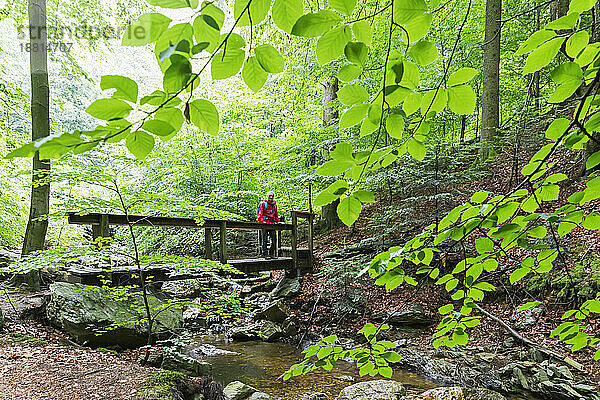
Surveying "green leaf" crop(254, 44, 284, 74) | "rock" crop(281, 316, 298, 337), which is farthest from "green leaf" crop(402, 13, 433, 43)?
"rock" crop(281, 316, 298, 337)

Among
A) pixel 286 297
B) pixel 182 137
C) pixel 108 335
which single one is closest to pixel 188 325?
pixel 286 297

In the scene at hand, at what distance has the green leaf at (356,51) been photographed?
0.66 meters

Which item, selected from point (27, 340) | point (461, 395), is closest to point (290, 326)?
point (461, 395)

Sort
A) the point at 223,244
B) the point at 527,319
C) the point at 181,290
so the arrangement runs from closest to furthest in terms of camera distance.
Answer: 1. the point at 527,319
2. the point at 223,244
3. the point at 181,290

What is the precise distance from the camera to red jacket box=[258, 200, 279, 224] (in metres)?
8.20

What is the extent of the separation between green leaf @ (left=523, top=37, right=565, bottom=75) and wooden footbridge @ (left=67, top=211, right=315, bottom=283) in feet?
15.1

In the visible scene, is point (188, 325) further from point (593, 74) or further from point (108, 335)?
point (593, 74)

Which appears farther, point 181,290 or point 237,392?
point 181,290

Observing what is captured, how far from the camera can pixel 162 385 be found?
12.3 feet

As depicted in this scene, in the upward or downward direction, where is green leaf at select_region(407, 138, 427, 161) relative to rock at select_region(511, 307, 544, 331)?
upward

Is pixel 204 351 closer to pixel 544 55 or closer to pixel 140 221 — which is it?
pixel 140 221

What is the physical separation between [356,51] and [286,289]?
28.2 feet

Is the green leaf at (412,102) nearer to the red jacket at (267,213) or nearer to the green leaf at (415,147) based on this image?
the green leaf at (415,147)

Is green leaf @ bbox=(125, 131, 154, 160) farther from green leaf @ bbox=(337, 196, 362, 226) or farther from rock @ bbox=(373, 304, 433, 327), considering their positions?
rock @ bbox=(373, 304, 433, 327)
